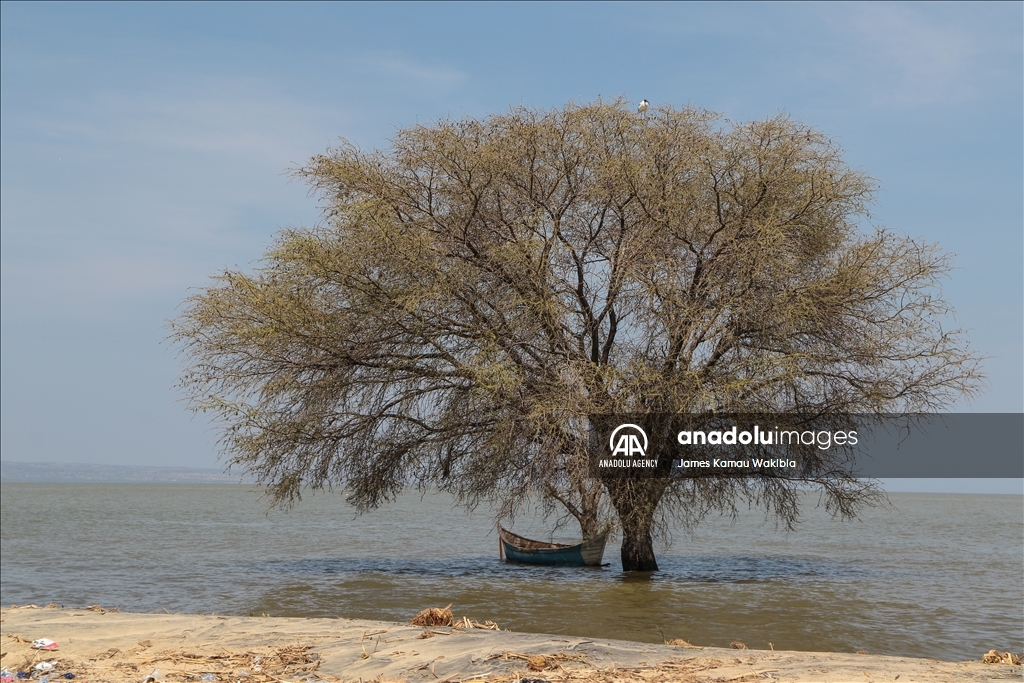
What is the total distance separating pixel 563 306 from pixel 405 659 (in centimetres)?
1030

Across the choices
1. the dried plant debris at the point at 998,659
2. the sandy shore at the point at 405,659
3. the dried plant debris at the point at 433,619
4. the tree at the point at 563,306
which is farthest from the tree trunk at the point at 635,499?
the dried plant debris at the point at 998,659

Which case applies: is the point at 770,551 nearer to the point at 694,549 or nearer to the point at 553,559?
the point at 694,549

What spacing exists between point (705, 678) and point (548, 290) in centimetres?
1072

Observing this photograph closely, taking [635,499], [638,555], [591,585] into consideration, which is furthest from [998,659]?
[638,555]

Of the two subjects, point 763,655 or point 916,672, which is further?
point 763,655

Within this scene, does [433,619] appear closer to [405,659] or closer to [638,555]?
[405,659]

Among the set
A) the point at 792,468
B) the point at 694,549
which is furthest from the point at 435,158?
the point at 694,549

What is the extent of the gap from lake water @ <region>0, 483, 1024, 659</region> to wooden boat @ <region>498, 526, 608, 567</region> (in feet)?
1.15

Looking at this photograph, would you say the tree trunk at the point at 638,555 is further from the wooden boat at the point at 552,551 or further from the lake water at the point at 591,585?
the wooden boat at the point at 552,551

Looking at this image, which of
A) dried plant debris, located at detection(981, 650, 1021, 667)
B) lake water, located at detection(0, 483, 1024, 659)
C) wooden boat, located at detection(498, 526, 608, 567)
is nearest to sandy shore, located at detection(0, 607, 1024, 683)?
dried plant debris, located at detection(981, 650, 1021, 667)

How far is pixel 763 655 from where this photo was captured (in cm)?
946

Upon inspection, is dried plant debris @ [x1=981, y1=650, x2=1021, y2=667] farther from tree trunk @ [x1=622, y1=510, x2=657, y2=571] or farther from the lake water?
tree trunk @ [x1=622, y1=510, x2=657, y2=571]

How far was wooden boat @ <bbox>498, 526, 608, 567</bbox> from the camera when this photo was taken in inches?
877

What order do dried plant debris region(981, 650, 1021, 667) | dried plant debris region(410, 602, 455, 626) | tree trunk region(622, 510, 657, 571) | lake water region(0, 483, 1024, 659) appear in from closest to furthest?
dried plant debris region(981, 650, 1021, 667) → dried plant debris region(410, 602, 455, 626) → lake water region(0, 483, 1024, 659) → tree trunk region(622, 510, 657, 571)
